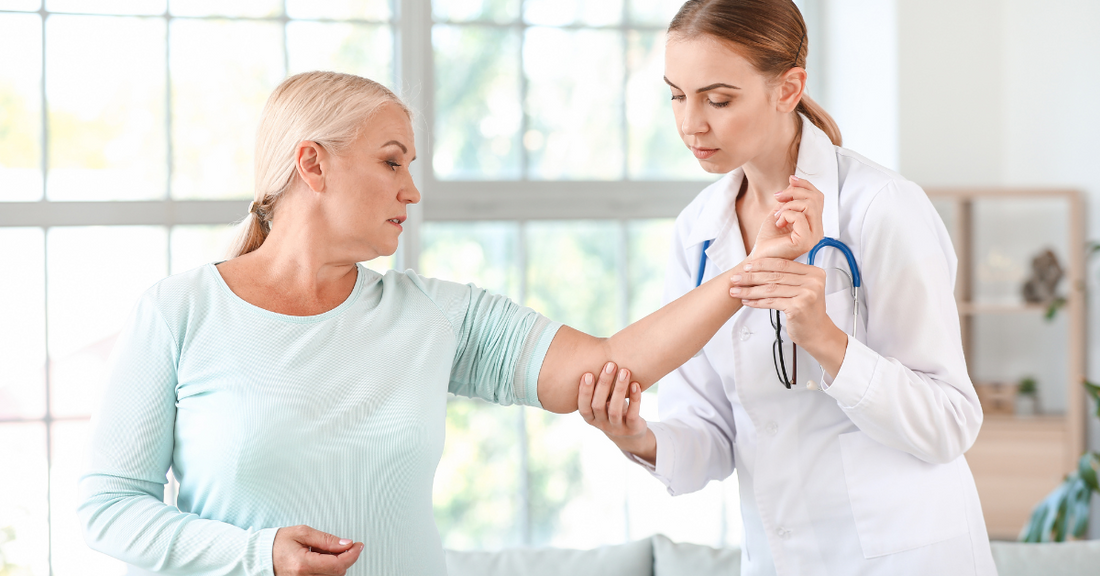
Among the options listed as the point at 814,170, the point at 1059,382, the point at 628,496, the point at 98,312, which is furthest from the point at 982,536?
the point at 98,312

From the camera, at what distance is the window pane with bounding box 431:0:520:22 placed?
2.92 m

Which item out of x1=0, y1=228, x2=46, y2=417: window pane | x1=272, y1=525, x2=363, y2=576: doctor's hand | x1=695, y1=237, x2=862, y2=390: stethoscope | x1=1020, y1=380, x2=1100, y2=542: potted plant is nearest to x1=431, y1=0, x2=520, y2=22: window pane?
x1=0, y1=228, x2=46, y2=417: window pane

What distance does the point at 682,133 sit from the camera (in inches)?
54.6

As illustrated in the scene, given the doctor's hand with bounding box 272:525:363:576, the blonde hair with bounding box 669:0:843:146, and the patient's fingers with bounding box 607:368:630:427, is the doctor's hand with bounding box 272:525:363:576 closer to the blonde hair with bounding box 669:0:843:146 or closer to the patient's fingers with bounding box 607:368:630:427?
the patient's fingers with bounding box 607:368:630:427

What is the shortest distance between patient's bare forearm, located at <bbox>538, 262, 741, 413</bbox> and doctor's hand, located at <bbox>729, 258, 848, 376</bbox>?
127mm

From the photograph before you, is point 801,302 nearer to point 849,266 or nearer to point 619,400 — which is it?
point 849,266

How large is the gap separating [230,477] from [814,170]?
1046 millimetres

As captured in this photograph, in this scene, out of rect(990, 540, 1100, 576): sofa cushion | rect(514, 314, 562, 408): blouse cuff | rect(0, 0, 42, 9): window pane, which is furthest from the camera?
rect(0, 0, 42, 9): window pane

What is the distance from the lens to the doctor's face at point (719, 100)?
1.35 meters

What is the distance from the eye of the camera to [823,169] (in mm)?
1423

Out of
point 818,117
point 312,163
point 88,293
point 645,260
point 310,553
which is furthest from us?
point 645,260

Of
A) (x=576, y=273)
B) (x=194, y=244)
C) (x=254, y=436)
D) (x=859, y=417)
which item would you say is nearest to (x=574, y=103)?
(x=576, y=273)

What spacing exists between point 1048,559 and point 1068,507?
99cm

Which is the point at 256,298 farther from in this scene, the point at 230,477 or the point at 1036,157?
the point at 1036,157
